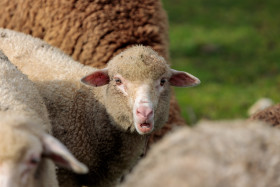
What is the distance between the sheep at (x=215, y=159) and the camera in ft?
7.54

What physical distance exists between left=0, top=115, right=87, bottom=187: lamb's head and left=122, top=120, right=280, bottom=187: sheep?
0.37 metres

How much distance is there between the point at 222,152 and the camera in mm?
2408

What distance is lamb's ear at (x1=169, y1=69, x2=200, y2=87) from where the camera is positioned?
4305 millimetres

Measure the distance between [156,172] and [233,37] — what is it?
10.6 metres

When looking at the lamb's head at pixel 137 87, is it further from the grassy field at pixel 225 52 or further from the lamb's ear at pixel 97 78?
the grassy field at pixel 225 52

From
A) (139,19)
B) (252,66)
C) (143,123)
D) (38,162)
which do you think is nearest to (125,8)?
(139,19)

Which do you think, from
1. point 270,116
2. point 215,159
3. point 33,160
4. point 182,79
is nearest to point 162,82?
point 182,79

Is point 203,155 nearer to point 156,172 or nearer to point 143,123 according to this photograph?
point 156,172

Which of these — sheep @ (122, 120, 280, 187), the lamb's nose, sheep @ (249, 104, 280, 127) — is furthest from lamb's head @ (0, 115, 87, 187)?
sheep @ (249, 104, 280, 127)

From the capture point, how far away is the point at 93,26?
215 inches

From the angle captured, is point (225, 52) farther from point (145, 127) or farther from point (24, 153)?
point (24, 153)

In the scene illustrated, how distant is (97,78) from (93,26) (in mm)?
1369

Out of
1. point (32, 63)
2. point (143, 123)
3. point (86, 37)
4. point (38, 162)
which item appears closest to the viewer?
point (38, 162)

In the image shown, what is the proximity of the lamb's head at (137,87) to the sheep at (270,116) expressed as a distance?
800 mm
